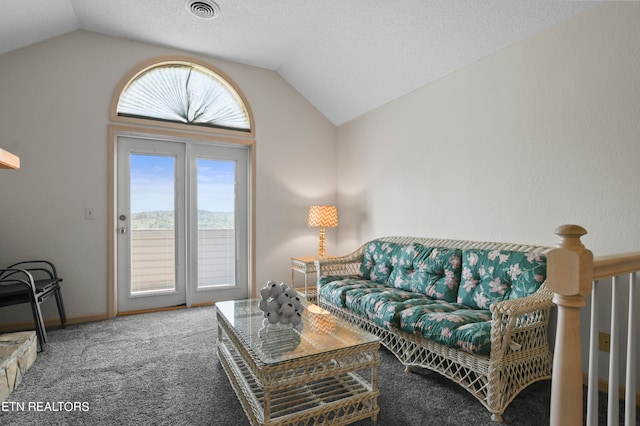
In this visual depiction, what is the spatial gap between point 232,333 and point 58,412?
94 centimetres

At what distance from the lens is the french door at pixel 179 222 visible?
11.5 feet

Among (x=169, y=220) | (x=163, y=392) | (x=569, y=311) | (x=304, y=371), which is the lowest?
(x=163, y=392)

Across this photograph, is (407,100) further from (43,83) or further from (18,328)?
(18,328)

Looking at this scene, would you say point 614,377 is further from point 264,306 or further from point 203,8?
point 203,8

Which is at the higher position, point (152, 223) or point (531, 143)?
point (531, 143)

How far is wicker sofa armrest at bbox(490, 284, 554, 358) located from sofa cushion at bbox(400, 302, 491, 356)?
68mm

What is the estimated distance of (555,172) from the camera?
2217 millimetres

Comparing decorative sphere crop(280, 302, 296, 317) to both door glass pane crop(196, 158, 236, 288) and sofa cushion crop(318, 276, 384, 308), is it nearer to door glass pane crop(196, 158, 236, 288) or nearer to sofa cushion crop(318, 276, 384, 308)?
sofa cushion crop(318, 276, 384, 308)

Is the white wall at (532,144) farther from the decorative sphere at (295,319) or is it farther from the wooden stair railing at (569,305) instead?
the decorative sphere at (295,319)

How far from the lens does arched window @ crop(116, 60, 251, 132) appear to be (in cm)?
351

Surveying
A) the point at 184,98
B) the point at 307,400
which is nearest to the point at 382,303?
the point at 307,400

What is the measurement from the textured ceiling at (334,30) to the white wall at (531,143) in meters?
0.16

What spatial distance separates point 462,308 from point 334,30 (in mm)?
2535

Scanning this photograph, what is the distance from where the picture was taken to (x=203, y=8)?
291 cm
